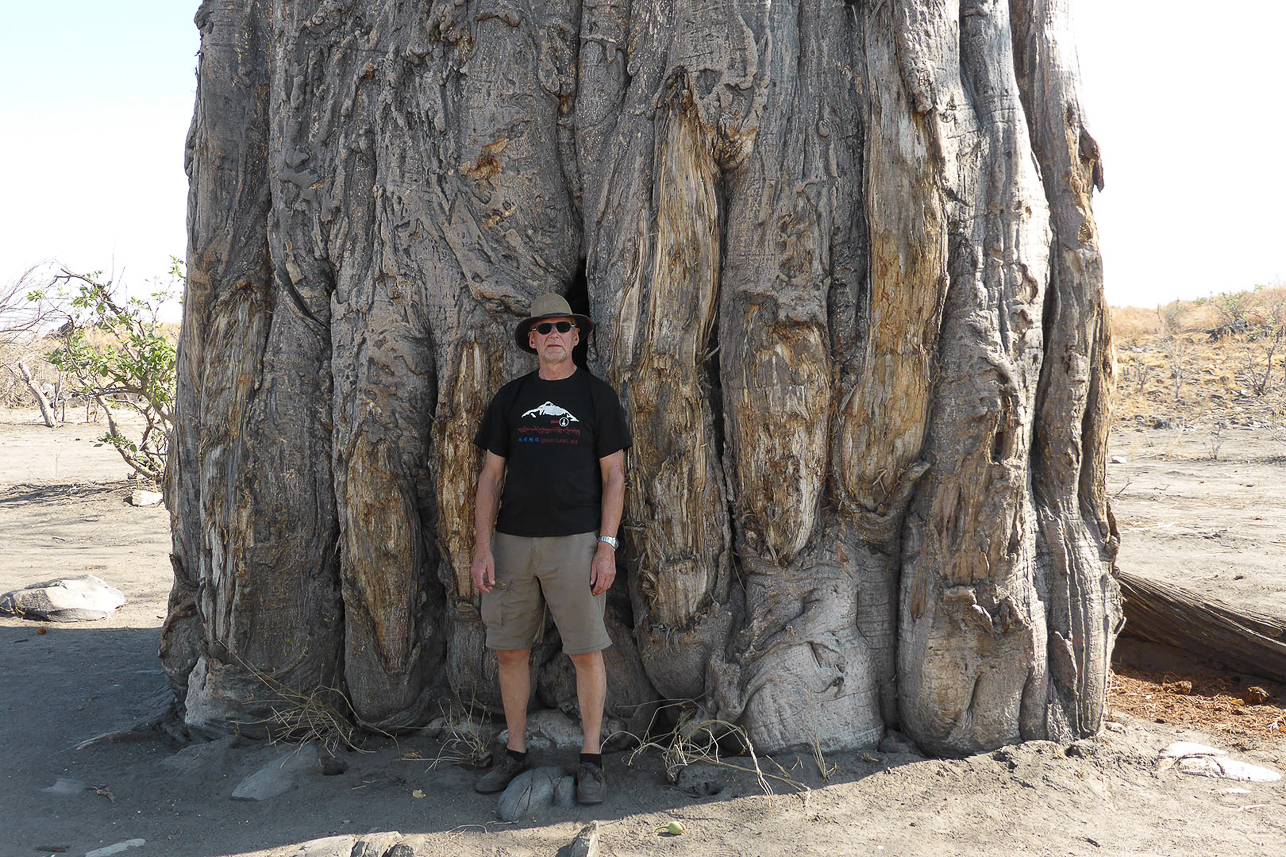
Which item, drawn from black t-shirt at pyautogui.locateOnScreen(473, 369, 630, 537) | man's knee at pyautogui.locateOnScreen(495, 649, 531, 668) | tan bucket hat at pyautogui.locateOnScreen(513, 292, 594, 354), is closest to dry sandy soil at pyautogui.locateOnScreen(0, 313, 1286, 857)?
man's knee at pyautogui.locateOnScreen(495, 649, 531, 668)

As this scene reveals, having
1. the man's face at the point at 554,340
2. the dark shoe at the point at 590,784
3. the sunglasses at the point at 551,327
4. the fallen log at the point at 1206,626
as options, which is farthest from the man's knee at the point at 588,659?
the fallen log at the point at 1206,626

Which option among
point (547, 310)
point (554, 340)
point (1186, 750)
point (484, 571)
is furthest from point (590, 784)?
point (1186, 750)

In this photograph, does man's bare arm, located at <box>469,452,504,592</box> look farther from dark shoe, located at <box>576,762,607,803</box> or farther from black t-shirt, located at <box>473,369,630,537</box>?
dark shoe, located at <box>576,762,607,803</box>

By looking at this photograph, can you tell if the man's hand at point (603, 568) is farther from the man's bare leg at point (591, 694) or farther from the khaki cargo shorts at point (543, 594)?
the man's bare leg at point (591, 694)

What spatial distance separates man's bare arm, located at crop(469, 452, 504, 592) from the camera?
375 centimetres

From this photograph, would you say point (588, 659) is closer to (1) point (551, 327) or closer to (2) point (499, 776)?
(2) point (499, 776)

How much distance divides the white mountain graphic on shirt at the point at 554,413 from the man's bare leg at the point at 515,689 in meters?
0.98

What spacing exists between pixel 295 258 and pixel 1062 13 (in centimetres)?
364

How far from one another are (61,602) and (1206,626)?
730 cm

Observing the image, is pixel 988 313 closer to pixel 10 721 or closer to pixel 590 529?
pixel 590 529

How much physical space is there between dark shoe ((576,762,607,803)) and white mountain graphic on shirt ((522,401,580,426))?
137cm

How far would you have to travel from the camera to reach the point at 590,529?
3.74 m

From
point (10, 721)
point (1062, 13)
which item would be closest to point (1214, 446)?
point (1062, 13)

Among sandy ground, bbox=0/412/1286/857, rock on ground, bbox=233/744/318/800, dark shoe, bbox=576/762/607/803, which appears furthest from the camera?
rock on ground, bbox=233/744/318/800
